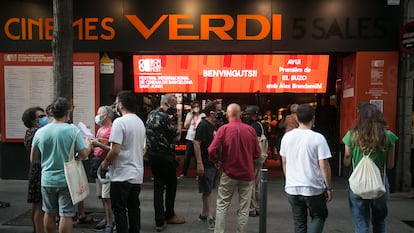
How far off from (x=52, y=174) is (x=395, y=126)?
22.9 feet

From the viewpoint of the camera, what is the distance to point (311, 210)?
13.1 feet

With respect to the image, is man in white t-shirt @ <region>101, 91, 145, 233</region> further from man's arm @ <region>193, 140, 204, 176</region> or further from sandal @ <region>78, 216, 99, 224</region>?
sandal @ <region>78, 216, 99, 224</region>

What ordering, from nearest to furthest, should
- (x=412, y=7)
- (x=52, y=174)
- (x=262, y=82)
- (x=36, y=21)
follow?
1. (x=52, y=174)
2. (x=412, y=7)
3. (x=36, y=21)
4. (x=262, y=82)

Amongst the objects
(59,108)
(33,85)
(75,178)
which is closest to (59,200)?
(75,178)

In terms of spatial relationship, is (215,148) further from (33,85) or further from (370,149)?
(33,85)

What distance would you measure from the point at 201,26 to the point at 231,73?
149 cm

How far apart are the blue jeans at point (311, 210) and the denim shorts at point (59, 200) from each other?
235 cm

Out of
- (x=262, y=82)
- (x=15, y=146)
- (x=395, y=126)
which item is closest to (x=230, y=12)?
(x=262, y=82)

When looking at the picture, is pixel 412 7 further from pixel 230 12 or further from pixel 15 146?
pixel 15 146

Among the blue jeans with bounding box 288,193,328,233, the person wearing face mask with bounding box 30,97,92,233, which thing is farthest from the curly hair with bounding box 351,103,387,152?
the person wearing face mask with bounding box 30,97,92,233

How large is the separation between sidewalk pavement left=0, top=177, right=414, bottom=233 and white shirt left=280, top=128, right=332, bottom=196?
1824 millimetres

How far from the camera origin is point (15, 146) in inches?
346

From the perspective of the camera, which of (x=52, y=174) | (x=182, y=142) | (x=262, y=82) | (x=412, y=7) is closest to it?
(x=52, y=174)

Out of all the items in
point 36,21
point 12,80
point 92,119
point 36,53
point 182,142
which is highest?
point 36,21
